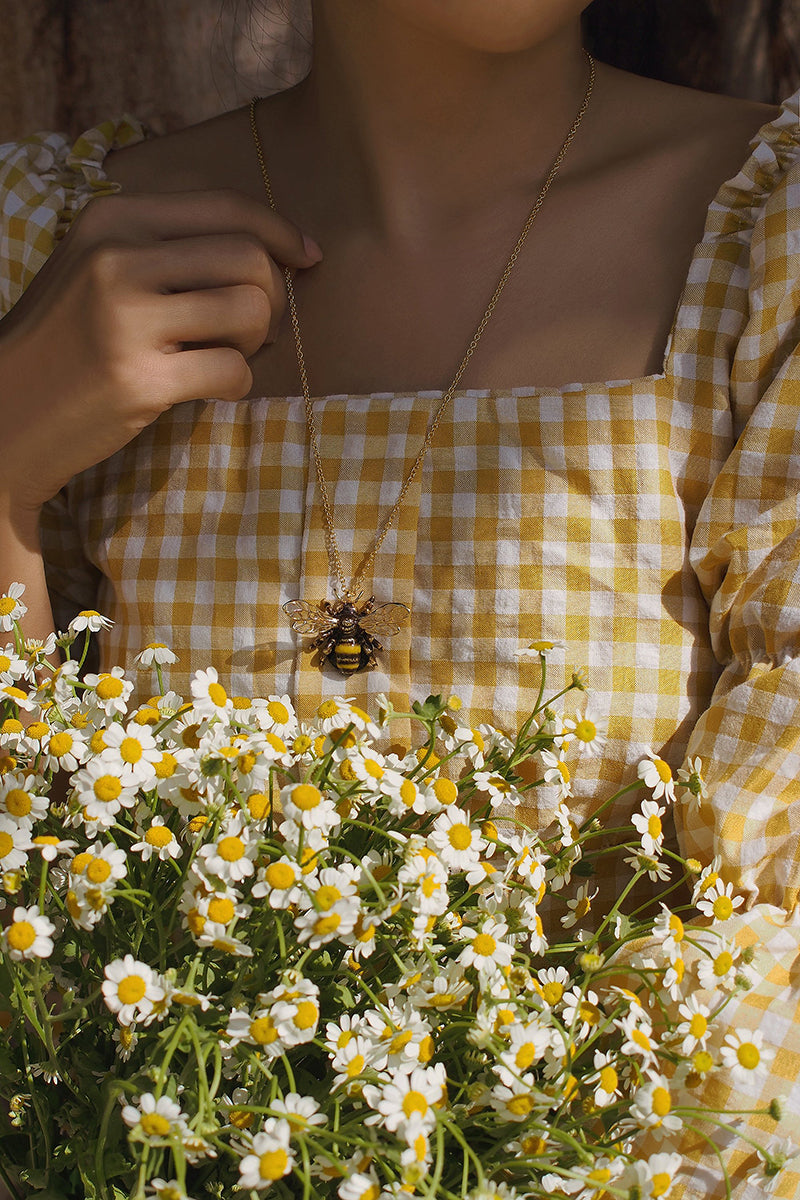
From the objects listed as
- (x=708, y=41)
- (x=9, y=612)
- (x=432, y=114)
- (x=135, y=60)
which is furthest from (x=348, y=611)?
(x=135, y=60)

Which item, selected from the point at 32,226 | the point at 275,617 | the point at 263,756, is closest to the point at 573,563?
the point at 275,617

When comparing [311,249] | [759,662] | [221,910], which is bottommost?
[221,910]

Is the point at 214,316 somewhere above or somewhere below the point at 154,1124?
above

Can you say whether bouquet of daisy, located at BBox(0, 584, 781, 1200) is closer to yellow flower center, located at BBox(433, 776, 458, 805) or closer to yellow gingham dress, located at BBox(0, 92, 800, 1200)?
yellow flower center, located at BBox(433, 776, 458, 805)

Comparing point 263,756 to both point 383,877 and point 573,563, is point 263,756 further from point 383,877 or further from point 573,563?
point 573,563

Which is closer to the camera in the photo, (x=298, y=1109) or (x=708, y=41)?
(x=298, y=1109)

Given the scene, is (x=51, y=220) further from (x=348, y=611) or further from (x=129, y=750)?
(x=129, y=750)

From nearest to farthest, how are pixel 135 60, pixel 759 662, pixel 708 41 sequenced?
pixel 759 662 < pixel 708 41 < pixel 135 60

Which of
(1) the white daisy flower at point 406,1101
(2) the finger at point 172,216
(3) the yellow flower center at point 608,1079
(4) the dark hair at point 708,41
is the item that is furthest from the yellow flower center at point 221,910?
(4) the dark hair at point 708,41
